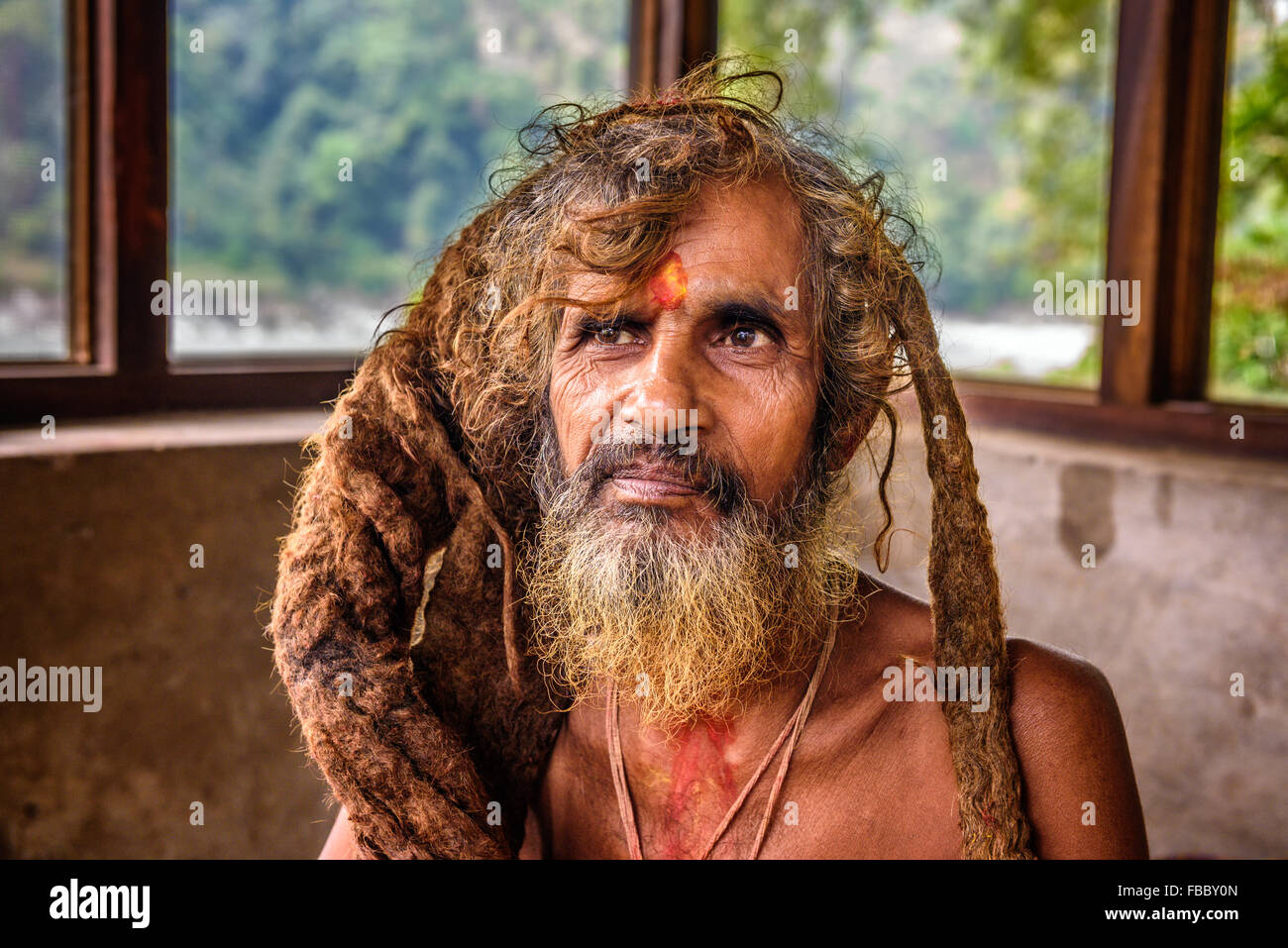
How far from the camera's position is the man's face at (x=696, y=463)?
6.70ft

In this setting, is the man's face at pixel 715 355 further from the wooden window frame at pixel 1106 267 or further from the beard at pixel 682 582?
A: the wooden window frame at pixel 1106 267

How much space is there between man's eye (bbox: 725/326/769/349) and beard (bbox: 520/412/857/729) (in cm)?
23

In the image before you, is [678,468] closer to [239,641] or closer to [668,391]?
[668,391]

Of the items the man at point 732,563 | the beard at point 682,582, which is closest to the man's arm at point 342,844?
the man at point 732,563

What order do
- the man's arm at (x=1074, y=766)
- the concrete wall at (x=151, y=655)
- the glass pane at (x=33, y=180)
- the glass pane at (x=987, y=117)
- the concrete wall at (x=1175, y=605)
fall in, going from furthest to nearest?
the glass pane at (x=987, y=117) → the glass pane at (x=33, y=180) → the concrete wall at (x=1175, y=605) → the concrete wall at (x=151, y=655) → the man's arm at (x=1074, y=766)

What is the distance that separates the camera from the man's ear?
2.27m

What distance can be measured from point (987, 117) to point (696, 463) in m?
3.85

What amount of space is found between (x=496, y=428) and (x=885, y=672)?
2.96 ft

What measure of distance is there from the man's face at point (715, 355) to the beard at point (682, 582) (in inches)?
1.3

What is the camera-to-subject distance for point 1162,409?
11.9ft

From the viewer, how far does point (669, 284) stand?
80.9 inches

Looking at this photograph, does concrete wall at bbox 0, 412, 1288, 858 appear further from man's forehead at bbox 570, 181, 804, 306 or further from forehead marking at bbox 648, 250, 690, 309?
forehead marking at bbox 648, 250, 690, 309

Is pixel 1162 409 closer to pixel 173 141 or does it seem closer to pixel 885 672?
pixel 885 672
